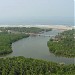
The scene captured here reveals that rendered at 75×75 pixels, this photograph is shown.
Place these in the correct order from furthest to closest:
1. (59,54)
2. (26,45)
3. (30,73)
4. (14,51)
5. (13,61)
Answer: (26,45), (14,51), (59,54), (13,61), (30,73)

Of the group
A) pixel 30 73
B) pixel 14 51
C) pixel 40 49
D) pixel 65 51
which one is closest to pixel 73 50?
pixel 65 51

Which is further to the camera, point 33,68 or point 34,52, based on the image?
point 34,52

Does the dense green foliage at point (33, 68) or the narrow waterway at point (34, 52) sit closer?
the dense green foliage at point (33, 68)

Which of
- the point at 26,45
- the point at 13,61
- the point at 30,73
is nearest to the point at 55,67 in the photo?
the point at 30,73

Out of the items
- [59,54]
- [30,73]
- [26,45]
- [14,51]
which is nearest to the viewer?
[30,73]

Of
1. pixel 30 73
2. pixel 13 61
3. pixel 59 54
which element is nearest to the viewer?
pixel 30 73

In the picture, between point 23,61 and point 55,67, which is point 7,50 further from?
point 55,67

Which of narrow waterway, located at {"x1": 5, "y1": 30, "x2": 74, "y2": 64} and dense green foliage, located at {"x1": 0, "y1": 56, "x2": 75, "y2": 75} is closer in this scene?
dense green foliage, located at {"x1": 0, "y1": 56, "x2": 75, "y2": 75}

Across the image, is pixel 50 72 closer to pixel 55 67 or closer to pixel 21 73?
pixel 55 67

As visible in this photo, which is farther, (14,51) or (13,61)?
(14,51)
